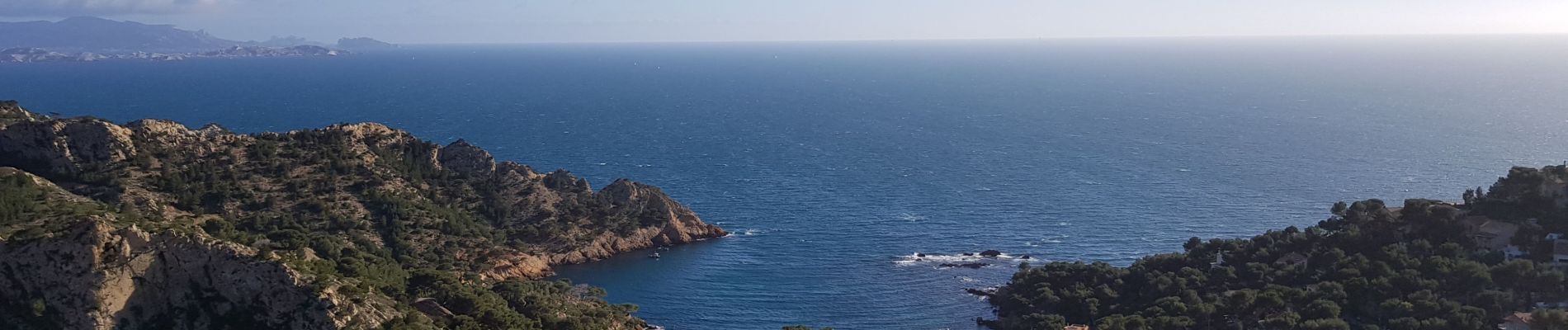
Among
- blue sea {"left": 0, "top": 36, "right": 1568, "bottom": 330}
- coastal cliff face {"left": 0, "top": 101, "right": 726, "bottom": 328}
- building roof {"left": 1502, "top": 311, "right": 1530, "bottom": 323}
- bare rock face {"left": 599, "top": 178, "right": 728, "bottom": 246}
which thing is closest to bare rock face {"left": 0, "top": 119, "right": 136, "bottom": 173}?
coastal cliff face {"left": 0, "top": 101, "right": 726, "bottom": 328}

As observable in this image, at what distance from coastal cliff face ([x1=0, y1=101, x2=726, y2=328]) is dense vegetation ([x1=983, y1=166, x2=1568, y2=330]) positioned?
2000 cm

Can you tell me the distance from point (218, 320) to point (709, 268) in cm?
3165

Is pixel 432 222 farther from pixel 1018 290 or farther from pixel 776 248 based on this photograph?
pixel 1018 290

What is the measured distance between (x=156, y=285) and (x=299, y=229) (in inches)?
841

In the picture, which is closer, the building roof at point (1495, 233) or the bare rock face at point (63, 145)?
the building roof at point (1495, 233)

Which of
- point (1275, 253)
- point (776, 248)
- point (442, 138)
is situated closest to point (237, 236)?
point (776, 248)

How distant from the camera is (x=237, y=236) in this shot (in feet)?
166

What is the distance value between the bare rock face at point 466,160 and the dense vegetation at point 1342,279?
3405cm

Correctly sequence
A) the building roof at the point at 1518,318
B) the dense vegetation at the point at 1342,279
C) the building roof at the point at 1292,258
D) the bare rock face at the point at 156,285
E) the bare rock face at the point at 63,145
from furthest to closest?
A: the bare rock face at the point at 63,145, the building roof at the point at 1292,258, the dense vegetation at the point at 1342,279, the building roof at the point at 1518,318, the bare rock face at the point at 156,285

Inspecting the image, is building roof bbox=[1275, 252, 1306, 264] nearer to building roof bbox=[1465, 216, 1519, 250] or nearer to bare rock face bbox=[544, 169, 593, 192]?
building roof bbox=[1465, 216, 1519, 250]

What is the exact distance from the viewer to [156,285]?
127 feet

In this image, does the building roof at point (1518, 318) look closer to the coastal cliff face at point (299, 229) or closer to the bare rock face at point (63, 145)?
the coastal cliff face at point (299, 229)

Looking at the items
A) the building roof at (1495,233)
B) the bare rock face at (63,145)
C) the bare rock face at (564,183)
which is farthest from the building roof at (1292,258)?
the bare rock face at (63,145)

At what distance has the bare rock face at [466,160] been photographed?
7662cm
